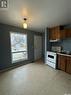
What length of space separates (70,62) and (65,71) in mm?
604

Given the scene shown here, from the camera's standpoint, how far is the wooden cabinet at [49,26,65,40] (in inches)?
178

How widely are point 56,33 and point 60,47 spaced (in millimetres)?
933

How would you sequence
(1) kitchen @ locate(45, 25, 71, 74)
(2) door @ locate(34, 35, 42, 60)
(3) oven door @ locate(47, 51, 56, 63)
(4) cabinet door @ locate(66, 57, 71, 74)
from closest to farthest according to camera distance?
(4) cabinet door @ locate(66, 57, 71, 74) < (1) kitchen @ locate(45, 25, 71, 74) < (3) oven door @ locate(47, 51, 56, 63) < (2) door @ locate(34, 35, 42, 60)

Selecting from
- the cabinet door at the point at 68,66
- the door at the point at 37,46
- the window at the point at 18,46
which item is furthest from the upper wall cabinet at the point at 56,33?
the window at the point at 18,46

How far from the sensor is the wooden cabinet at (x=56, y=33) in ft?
14.8

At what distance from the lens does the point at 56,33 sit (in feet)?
16.0

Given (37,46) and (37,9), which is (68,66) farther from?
(37,46)

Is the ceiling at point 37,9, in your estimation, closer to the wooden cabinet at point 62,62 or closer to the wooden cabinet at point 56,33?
the wooden cabinet at point 56,33

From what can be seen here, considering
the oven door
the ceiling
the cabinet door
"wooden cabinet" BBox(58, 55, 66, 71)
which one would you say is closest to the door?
the oven door

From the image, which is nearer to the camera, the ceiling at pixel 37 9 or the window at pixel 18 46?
the ceiling at pixel 37 9

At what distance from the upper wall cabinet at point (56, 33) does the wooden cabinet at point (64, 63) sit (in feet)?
3.77

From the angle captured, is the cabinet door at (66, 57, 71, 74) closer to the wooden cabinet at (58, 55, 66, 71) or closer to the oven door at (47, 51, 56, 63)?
the wooden cabinet at (58, 55, 66, 71)

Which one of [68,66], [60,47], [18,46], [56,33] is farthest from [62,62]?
[18,46]

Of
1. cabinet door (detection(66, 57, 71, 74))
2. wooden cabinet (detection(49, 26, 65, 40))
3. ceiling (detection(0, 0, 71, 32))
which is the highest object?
ceiling (detection(0, 0, 71, 32))
